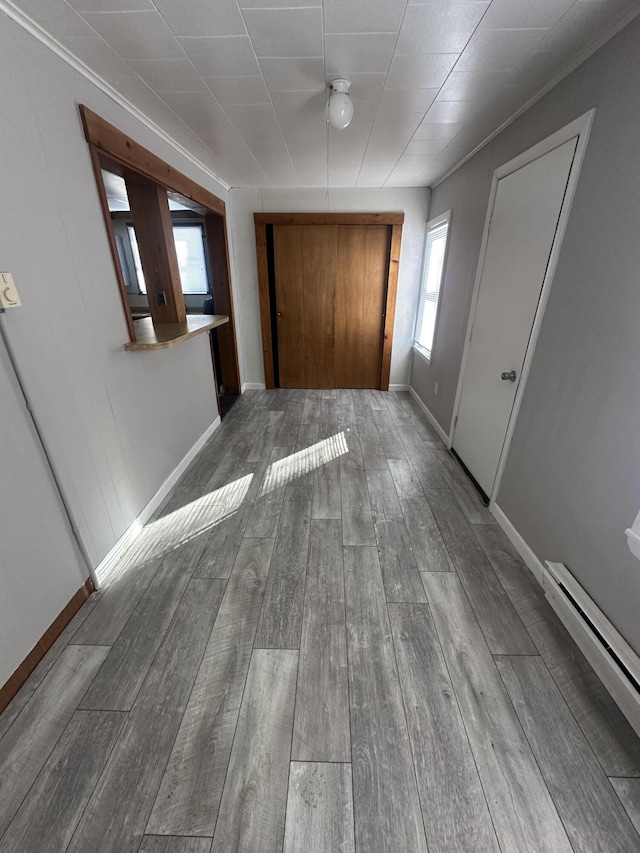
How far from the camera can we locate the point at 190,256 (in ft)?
17.0

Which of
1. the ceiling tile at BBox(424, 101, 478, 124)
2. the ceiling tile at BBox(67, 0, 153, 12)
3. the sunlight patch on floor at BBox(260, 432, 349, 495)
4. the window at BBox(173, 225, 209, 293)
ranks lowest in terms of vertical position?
the sunlight patch on floor at BBox(260, 432, 349, 495)

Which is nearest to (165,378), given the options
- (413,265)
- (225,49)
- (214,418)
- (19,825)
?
(214,418)

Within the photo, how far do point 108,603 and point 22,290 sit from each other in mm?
1399

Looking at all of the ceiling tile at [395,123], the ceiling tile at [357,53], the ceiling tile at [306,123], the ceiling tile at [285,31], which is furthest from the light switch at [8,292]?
the ceiling tile at [395,123]

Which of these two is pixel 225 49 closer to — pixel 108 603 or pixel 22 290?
pixel 22 290

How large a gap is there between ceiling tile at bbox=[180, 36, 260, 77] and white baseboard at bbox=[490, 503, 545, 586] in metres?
2.66

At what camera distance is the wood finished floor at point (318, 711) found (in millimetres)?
966

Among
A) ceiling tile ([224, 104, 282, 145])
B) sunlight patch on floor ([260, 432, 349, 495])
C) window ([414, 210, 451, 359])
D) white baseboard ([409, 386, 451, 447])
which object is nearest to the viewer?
ceiling tile ([224, 104, 282, 145])

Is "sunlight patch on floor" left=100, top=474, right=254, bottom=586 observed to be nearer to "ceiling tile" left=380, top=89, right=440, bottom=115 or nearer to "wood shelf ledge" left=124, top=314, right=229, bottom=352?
"wood shelf ledge" left=124, top=314, right=229, bottom=352

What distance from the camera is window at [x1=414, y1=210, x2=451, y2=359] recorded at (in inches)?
134

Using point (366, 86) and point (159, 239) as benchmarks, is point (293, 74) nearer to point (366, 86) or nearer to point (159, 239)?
point (366, 86)

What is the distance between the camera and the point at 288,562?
6.09ft

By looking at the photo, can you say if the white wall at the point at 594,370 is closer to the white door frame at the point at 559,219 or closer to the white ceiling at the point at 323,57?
the white door frame at the point at 559,219

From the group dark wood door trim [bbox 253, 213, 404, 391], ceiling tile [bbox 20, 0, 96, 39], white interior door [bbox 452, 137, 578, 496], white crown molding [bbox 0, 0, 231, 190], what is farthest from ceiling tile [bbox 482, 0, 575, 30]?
dark wood door trim [bbox 253, 213, 404, 391]
